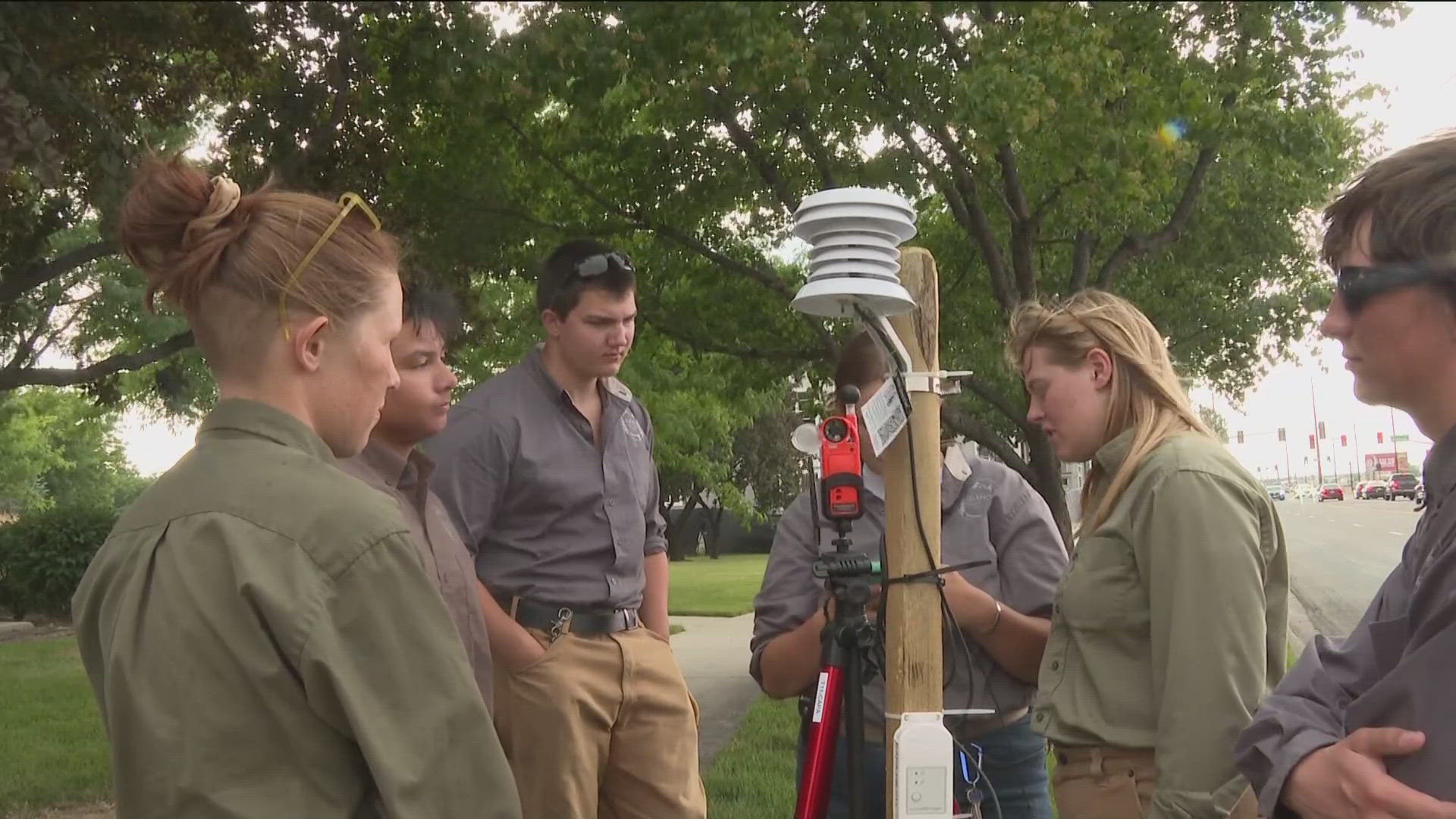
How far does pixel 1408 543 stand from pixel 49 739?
841 cm

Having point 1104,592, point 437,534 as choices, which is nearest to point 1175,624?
point 1104,592

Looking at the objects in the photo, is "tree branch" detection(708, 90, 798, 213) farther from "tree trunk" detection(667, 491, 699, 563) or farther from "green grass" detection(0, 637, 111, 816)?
"tree trunk" detection(667, 491, 699, 563)

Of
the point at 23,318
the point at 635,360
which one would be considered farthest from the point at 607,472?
the point at 635,360

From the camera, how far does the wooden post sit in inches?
84.7

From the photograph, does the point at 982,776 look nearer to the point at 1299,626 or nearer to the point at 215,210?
the point at 215,210

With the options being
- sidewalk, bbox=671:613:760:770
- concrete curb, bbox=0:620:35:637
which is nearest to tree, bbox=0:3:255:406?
sidewalk, bbox=671:613:760:770

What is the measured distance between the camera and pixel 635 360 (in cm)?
624

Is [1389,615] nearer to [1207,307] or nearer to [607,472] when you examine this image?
[607,472]

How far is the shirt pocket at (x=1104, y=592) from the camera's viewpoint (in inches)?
84.0

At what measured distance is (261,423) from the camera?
52.7 inches

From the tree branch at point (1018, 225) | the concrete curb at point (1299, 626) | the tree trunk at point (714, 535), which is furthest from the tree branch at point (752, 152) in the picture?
→ the tree trunk at point (714, 535)

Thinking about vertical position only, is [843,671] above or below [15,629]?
above

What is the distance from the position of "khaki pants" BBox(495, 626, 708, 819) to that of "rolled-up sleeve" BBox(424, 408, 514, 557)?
0.29 meters

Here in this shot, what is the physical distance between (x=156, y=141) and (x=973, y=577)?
6.23 ft
